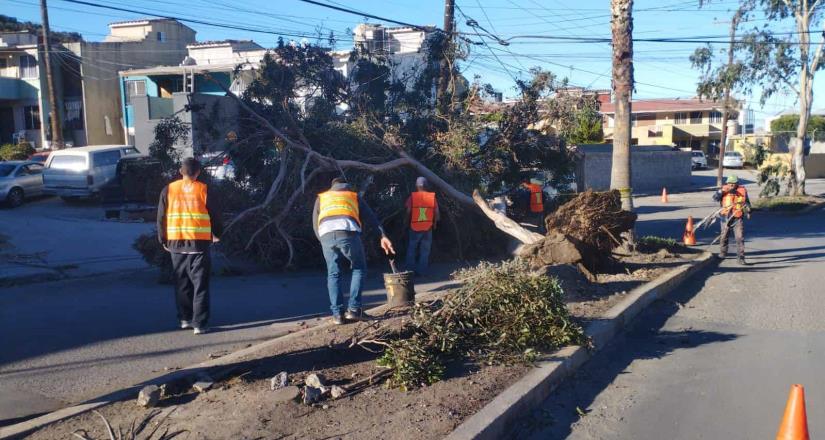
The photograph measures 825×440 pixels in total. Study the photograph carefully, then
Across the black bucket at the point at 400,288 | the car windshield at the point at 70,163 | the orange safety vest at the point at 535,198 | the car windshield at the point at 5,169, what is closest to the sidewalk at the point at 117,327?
the black bucket at the point at 400,288

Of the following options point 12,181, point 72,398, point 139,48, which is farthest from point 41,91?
point 72,398

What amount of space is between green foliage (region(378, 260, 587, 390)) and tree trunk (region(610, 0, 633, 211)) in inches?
261

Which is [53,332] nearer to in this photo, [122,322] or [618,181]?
[122,322]

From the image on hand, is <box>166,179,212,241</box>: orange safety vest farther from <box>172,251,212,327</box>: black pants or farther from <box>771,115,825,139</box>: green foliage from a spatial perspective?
<box>771,115,825,139</box>: green foliage

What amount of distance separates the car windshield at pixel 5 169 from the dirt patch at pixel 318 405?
19584 mm

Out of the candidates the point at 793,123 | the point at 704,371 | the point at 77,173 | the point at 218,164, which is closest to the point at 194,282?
the point at 704,371

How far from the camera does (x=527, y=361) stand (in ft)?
20.2

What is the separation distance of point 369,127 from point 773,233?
1177cm

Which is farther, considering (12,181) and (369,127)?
(12,181)

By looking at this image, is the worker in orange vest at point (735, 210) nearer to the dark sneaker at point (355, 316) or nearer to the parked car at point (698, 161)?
the dark sneaker at point (355, 316)

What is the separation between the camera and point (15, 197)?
895 inches

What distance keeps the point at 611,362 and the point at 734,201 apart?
25.0ft

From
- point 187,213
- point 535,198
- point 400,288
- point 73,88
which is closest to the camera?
point 187,213

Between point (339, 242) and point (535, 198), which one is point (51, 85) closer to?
point (535, 198)
